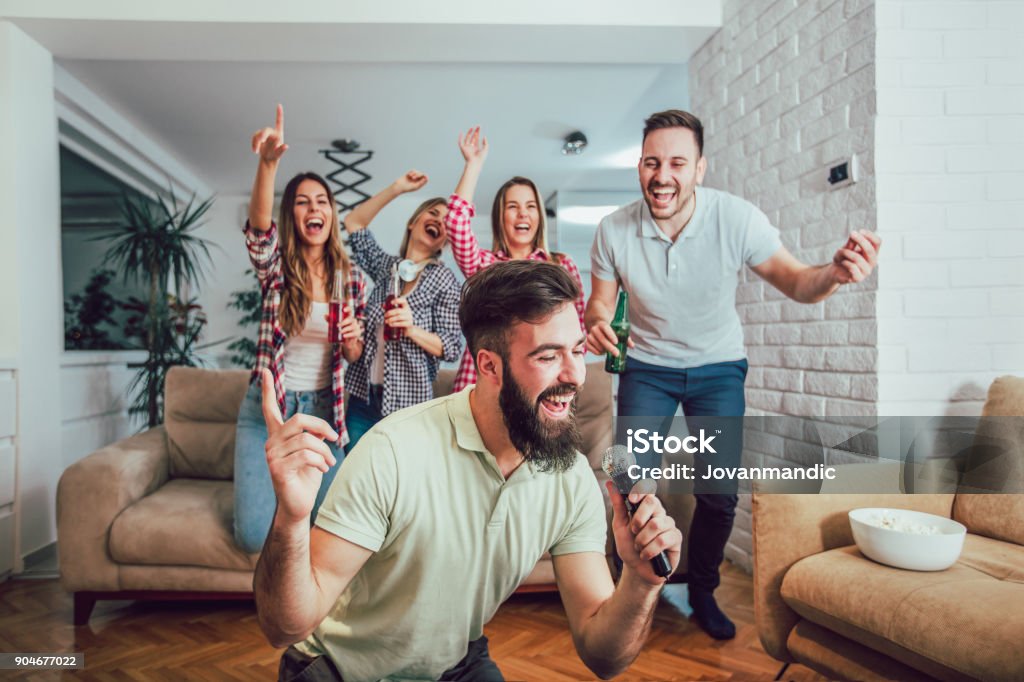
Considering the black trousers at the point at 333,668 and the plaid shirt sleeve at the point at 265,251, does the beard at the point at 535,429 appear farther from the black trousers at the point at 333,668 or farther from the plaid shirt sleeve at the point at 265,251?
the plaid shirt sleeve at the point at 265,251

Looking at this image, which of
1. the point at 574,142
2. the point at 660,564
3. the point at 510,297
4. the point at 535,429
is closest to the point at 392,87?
the point at 574,142

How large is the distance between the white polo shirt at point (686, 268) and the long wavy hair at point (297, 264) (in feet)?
2.46

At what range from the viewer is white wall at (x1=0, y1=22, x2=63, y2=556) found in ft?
8.18

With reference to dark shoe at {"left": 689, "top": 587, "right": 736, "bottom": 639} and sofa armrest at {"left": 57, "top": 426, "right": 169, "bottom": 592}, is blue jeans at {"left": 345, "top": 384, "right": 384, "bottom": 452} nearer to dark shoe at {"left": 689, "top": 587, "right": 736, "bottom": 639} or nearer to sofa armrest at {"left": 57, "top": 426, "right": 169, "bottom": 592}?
sofa armrest at {"left": 57, "top": 426, "right": 169, "bottom": 592}

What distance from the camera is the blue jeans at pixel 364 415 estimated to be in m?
2.00

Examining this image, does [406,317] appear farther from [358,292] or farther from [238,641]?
[238,641]

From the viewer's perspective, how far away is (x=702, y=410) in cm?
183

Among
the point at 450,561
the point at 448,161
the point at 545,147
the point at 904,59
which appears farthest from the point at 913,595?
the point at 448,161

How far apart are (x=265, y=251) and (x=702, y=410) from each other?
1269mm

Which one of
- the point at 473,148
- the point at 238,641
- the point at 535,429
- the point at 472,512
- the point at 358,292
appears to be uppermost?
the point at 473,148

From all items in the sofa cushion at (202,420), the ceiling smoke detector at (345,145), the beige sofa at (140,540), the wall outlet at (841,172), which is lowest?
the beige sofa at (140,540)

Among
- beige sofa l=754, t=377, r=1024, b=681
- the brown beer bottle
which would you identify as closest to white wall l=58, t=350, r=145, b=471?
the brown beer bottle

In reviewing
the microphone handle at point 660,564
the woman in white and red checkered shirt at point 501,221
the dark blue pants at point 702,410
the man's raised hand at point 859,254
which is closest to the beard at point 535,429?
the microphone handle at point 660,564

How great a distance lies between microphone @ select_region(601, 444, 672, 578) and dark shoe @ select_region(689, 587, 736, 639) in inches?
48.4
